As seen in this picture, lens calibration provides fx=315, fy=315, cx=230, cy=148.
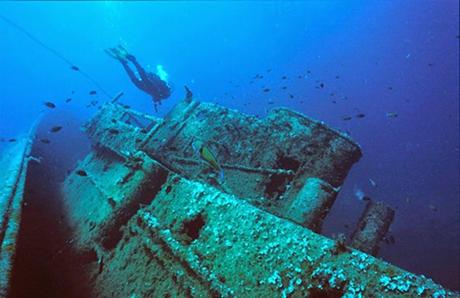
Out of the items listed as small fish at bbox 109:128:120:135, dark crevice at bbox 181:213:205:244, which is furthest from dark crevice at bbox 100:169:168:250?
small fish at bbox 109:128:120:135

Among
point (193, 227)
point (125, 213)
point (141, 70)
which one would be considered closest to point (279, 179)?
point (193, 227)

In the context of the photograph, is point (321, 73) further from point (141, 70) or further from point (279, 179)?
point (279, 179)

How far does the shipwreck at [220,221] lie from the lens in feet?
8.28

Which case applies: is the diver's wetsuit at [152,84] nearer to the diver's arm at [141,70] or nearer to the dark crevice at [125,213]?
the diver's arm at [141,70]

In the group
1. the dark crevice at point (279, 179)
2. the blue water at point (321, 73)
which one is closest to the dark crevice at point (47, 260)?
the dark crevice at point (279, 179)

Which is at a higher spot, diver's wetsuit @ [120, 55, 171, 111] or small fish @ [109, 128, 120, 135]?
diver's wetsuit @ [120, 55, 171, 111]

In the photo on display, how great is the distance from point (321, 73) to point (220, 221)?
7296 centimetres

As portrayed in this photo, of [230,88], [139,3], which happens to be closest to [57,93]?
[230,88]

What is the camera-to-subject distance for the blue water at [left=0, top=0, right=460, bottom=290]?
936 inches

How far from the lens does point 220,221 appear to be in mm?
3357

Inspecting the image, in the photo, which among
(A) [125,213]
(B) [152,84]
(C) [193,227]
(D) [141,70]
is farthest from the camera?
(B) [152,84]

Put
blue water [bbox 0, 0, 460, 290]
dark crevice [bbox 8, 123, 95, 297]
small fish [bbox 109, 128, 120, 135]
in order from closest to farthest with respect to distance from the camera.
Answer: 1. dark crevice [bbox 8, 123, 95, 297]
2. small fish [bbox 109, 128, 120, 135]
3. blue water [bbox 0, 0, 460, 290]

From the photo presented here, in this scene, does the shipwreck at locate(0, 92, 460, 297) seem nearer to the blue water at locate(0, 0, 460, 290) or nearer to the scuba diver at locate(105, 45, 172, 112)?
the scuba diver at locate(105, 45, 172, 112)

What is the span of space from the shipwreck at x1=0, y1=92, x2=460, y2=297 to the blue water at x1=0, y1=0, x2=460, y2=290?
4.93 metres
